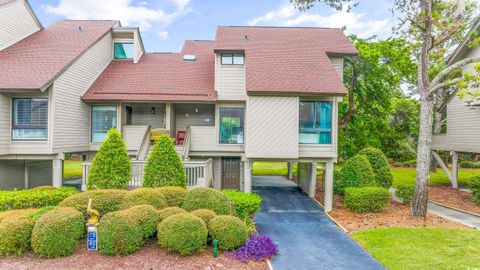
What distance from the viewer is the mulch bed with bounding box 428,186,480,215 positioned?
1384cm

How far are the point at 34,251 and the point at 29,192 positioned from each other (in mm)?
4373

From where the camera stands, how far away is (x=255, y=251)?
796 centimetres

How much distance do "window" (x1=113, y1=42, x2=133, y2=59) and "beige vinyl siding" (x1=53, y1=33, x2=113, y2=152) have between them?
5.62 feet

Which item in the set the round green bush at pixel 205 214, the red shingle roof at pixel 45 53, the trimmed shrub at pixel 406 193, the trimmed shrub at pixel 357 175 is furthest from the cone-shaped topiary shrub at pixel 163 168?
the trimmed shrub at pixel 406 193

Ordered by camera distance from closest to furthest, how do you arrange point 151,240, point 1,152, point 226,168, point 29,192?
point 151,240, point 29,192, point 1,152, point 226,168

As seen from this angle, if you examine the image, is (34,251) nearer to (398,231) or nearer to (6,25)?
(398,231)

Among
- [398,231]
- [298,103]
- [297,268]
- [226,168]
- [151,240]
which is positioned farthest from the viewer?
[226,168]

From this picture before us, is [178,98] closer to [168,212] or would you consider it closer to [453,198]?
[168,212]

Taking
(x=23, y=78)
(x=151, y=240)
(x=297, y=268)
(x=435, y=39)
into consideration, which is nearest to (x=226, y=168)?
(x=151, y=240)

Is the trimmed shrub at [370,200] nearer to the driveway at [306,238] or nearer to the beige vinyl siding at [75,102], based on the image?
the driveway at [306,238]

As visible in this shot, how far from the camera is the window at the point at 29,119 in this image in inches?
477

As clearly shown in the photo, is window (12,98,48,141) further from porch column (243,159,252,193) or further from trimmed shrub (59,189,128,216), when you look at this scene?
porch column (243,159,252,193)

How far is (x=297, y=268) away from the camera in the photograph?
753 cm

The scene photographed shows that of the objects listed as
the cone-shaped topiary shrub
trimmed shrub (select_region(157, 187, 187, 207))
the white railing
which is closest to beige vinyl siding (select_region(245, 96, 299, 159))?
the white railing
